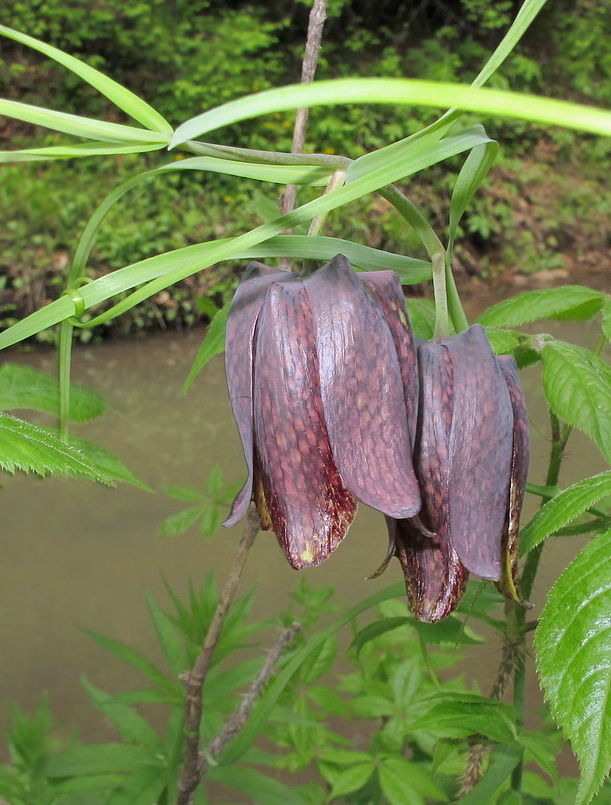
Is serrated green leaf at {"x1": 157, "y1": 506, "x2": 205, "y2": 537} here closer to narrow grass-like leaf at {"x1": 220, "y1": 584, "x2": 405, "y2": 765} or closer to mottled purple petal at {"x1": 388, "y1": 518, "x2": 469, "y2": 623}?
narrow grass-like leaf at {"x1": 220, "y1": 584, "x2": 405, "y2": 765}

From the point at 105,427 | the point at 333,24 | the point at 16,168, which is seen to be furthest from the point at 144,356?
the point at 333,24

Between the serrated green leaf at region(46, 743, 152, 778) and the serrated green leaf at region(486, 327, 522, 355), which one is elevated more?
the serrated green leaf at region(486, 327, 522, 355)

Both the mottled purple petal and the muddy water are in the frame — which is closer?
the mottled purple petal

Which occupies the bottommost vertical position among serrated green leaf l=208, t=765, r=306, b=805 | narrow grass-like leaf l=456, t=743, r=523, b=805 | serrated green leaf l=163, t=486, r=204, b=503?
serrated green leaf l=208, t=765, r=306, b=805

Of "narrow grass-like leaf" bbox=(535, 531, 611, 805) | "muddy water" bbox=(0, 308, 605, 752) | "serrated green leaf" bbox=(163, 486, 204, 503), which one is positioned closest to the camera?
"narrow grass-like leaf" bbox=(535, 531, 611, 805)

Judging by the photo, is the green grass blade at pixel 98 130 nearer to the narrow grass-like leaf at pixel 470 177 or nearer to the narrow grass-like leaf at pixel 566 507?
the narrow grass-like leaf at pixel 470 177

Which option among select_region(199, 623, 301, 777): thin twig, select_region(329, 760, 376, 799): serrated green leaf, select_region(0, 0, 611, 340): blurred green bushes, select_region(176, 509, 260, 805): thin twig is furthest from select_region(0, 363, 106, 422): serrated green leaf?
select_region(0, 0, 611, 340): blurred green bushes

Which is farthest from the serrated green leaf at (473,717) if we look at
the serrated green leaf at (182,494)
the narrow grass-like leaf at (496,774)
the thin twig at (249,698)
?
the serrated green leaf at (182,494)
